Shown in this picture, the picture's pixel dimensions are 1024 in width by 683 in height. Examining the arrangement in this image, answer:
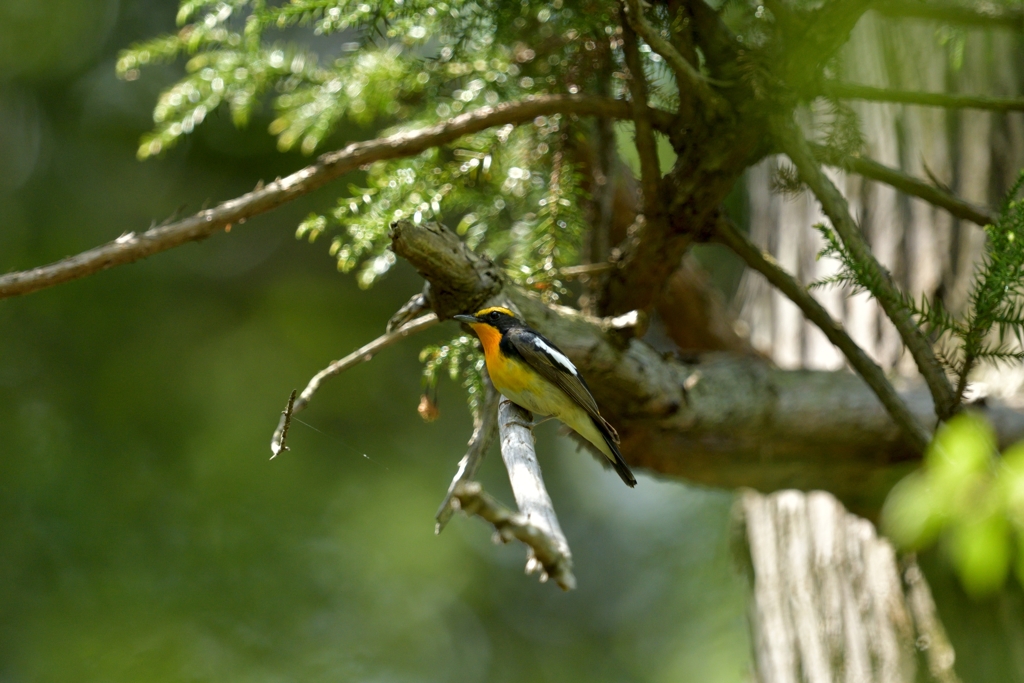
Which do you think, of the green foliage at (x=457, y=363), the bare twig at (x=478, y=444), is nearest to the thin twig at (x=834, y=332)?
the green foliage at (x=457, y=363)

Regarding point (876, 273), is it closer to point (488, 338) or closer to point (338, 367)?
point (488, 338)

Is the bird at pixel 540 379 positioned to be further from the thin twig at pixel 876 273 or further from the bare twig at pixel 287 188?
the thin twig at pixel 876 273

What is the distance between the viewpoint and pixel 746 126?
246cm

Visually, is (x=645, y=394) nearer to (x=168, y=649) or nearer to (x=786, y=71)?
(x=786, y=71)

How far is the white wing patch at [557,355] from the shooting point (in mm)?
2482

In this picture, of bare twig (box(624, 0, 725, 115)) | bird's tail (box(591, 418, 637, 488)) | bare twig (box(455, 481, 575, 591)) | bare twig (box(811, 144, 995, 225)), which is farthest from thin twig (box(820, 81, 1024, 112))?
bare twig (box(455, 481, 575, 591))

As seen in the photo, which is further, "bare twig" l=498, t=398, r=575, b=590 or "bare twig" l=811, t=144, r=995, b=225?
"bare twig" l=811, t=144, r=995, b=225

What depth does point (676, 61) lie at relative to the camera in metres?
2.24

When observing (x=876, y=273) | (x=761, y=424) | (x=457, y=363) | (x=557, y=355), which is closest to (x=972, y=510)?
(x=876, y=273)

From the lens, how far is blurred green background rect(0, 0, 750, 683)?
475 centimetres

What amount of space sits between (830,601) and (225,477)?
410 centimetres

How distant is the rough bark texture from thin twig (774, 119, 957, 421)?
1.86 m

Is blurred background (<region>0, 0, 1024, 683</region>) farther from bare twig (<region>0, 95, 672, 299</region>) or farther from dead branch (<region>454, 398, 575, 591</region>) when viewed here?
dead branch (<region>454, 398, 575, 591</region>)

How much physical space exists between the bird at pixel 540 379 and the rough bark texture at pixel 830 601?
1.96 metres
